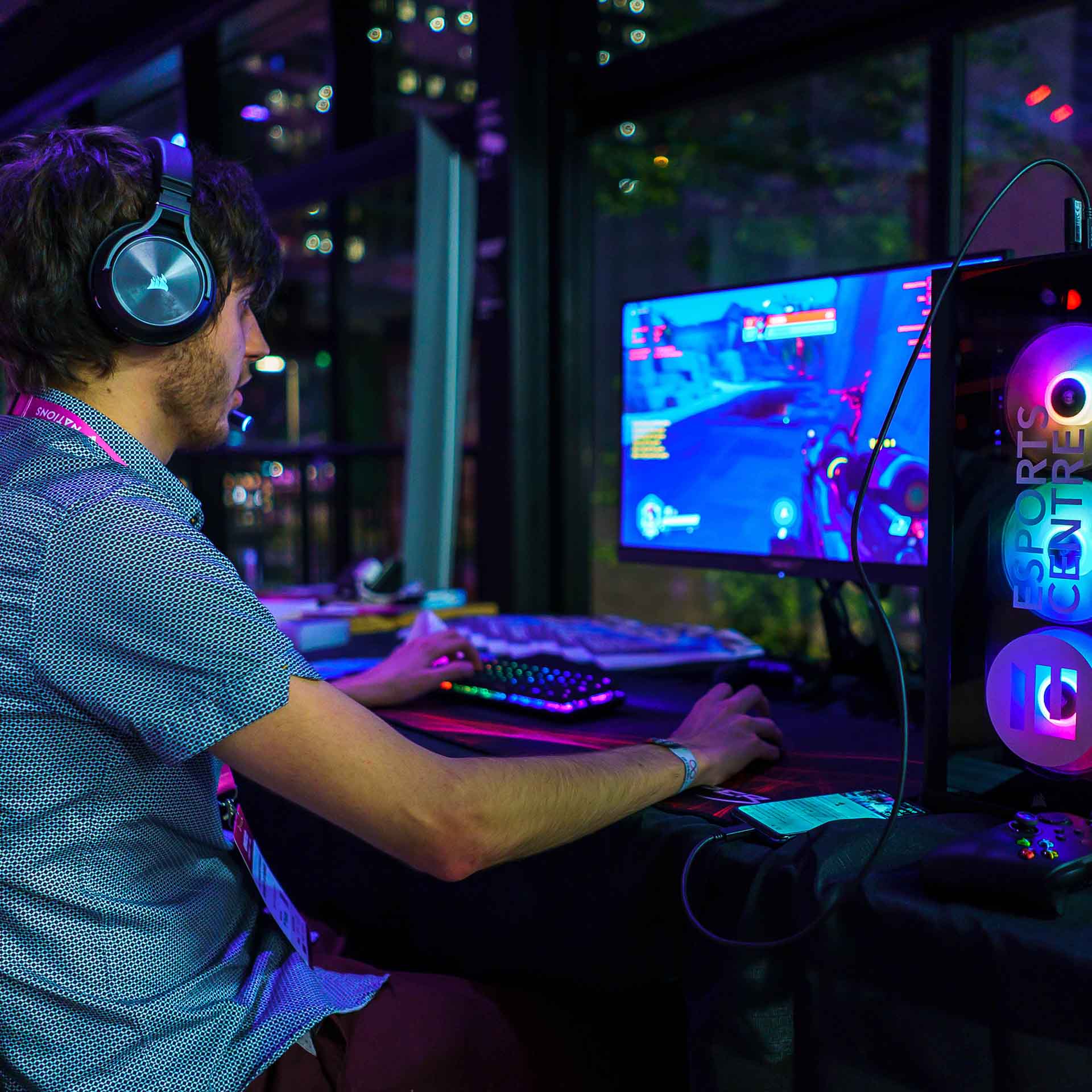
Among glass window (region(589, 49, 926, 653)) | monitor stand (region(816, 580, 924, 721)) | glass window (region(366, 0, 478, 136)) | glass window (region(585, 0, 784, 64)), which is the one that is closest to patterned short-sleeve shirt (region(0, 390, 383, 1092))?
monitor stand (region(816, 580, 924, 721))

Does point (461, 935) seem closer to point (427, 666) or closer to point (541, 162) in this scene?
point (427, 666)

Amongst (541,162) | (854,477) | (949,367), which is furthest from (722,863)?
(541,162)

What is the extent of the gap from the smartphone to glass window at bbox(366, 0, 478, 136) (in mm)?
2839

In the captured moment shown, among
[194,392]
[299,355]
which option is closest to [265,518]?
[299,355]

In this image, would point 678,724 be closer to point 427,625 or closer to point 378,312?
point 427,625

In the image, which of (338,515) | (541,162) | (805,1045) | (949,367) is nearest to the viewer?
(805,1045)

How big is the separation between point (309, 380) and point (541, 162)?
2020mm

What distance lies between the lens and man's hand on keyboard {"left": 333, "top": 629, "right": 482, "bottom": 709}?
4.23 ft

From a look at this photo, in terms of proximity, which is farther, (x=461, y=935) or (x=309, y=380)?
(x=309, y=380)

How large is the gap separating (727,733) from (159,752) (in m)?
0.53

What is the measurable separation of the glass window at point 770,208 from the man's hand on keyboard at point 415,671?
2.09m

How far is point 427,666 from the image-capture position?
4.42 ft

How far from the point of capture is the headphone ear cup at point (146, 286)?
790 millimetres

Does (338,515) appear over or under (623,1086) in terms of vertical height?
over
